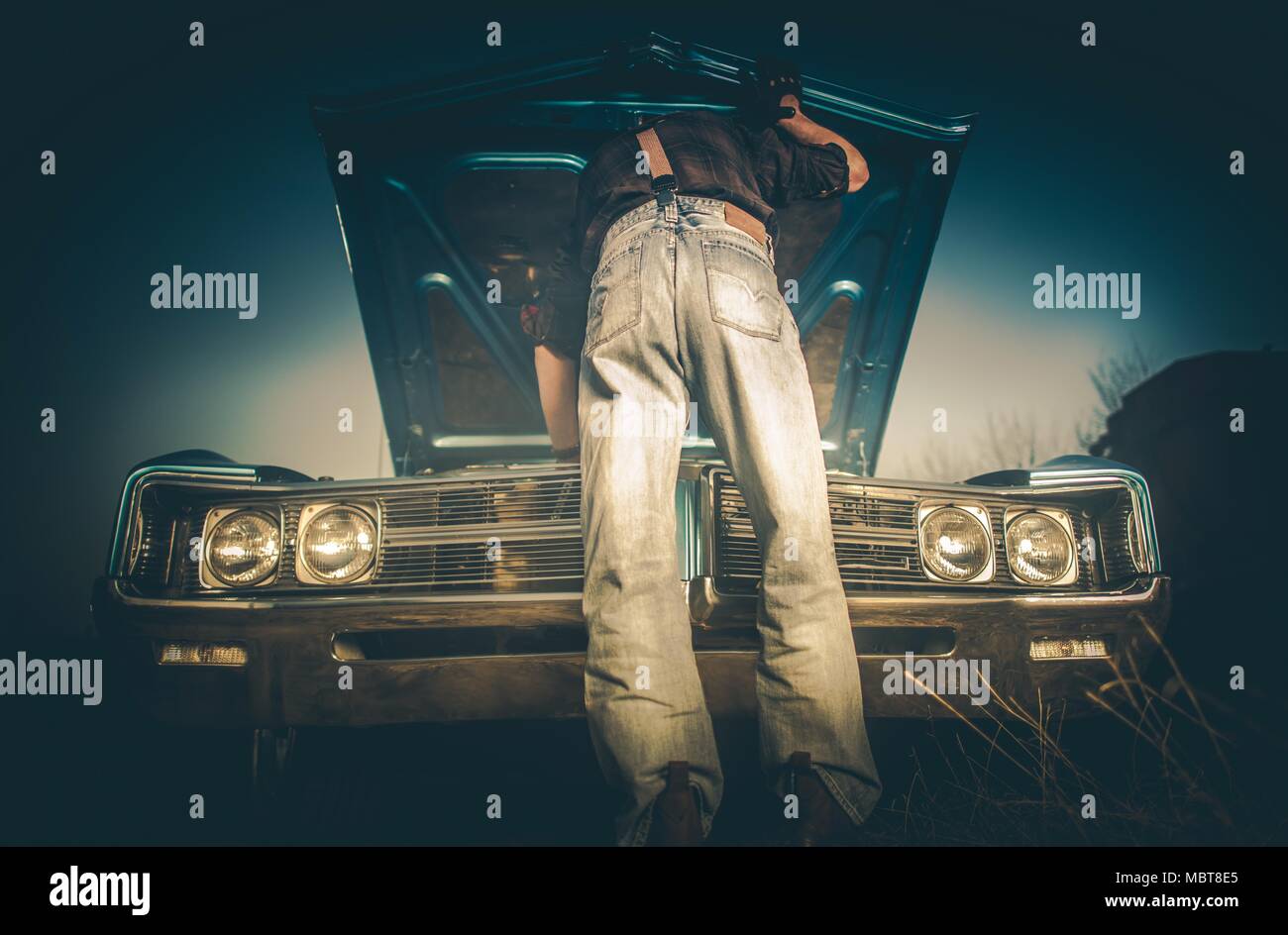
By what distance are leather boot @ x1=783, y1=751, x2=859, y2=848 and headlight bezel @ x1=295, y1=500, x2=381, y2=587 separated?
40.2 inches

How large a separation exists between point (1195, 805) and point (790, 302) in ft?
5.90

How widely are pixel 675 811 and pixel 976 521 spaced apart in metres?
1.09

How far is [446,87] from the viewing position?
1977mm

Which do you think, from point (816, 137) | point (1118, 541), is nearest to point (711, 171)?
point (816, 137)

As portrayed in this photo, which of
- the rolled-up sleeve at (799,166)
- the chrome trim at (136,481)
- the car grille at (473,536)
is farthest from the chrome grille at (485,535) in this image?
the rolled-up sleeve at (799,166)

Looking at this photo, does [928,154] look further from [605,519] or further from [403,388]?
[403,388]

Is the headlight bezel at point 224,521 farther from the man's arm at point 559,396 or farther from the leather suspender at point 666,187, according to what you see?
the leather suspender at point 666,187

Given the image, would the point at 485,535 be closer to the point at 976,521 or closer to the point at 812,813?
the point at 812,813

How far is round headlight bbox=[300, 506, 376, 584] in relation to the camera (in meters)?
1.67

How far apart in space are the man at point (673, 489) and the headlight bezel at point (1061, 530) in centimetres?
71

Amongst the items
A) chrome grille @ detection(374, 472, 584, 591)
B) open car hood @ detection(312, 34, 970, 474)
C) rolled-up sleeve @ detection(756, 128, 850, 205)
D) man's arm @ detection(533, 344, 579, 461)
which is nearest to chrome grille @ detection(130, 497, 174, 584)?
chrome grille @ detection(374, 472, 584, 591)

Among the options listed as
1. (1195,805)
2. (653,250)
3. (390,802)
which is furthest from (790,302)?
(390,802)

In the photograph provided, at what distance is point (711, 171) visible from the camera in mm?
1486

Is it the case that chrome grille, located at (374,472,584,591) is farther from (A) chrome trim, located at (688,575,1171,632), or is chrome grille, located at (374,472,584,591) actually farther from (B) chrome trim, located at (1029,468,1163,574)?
(B) chrome trim, located at (1029,468,1163,574)
